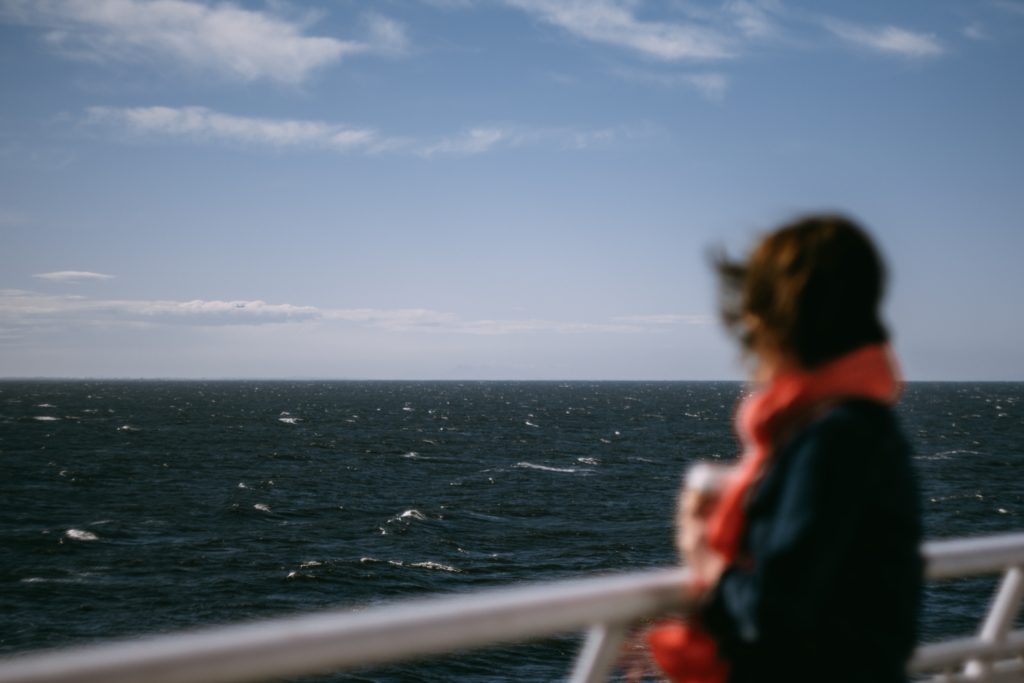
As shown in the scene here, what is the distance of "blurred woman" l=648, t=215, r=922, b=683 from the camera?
4.97ft

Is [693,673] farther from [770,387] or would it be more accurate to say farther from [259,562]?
[259,562]

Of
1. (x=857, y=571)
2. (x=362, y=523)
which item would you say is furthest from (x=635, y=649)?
(x=362, y=523)

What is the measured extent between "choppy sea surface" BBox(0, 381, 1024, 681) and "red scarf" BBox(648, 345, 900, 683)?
65.1 feet

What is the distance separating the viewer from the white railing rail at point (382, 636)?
1.47 meters

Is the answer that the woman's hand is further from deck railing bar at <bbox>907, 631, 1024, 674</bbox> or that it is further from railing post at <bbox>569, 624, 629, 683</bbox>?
deck railing bar at <bbox>907, 631, 1024, 674</bbox>

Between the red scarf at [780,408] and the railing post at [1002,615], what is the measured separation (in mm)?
1591

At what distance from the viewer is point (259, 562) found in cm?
3141

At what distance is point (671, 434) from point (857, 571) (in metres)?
86.3

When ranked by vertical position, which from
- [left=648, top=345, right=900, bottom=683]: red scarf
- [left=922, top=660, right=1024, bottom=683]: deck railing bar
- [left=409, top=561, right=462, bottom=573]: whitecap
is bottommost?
[left=409, top=561, right=462, bottom=573]: whitecap

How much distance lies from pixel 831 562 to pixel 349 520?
4048 centimetres

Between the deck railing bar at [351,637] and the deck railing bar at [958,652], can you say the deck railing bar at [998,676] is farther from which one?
the deck railing bar at [351,637]

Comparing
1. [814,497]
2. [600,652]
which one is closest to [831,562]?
[814,497]

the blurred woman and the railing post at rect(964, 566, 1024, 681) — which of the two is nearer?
the blurred woman

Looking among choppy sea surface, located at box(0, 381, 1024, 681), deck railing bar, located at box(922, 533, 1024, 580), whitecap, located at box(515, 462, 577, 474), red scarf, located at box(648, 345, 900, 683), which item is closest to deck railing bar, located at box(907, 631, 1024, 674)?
deck railing bar, located at box(922, 533, 1024, 580)
